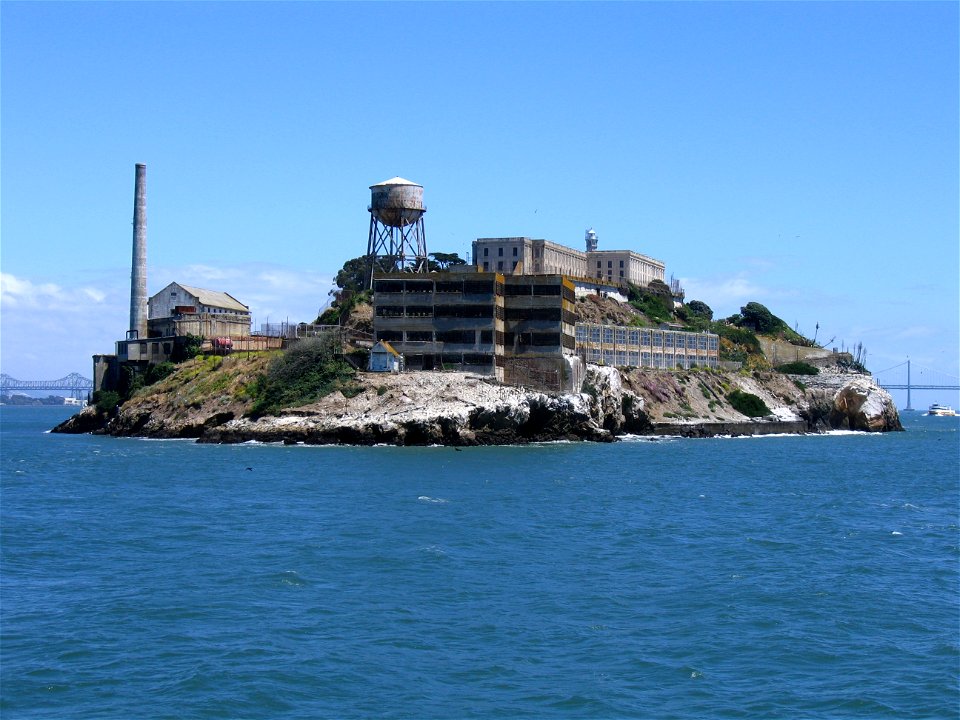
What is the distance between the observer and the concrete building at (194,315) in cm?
10906

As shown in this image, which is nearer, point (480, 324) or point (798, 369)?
point (480, 324)

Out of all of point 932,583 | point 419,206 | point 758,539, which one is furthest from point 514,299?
point 932,583

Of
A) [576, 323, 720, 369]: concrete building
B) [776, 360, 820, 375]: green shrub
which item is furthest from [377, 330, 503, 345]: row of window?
[776, 360, 820, 375]: green shrub

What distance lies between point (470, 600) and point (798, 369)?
11703 centimetres

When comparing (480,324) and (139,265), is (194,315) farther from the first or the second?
(480,324)

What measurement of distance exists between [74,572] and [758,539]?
2274cm

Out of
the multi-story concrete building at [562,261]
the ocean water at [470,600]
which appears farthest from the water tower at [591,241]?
the ocean water at [470,600]

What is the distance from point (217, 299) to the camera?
121m

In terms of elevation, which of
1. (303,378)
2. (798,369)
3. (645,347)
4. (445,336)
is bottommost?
(303,378)

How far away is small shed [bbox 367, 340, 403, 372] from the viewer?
300 ft

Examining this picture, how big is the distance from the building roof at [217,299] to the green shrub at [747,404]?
165ft

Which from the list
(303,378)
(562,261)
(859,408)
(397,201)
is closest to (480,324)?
(303,378)

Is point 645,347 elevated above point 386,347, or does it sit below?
above

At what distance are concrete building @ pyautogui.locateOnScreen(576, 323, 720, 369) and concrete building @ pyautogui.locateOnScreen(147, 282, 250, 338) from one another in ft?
105
